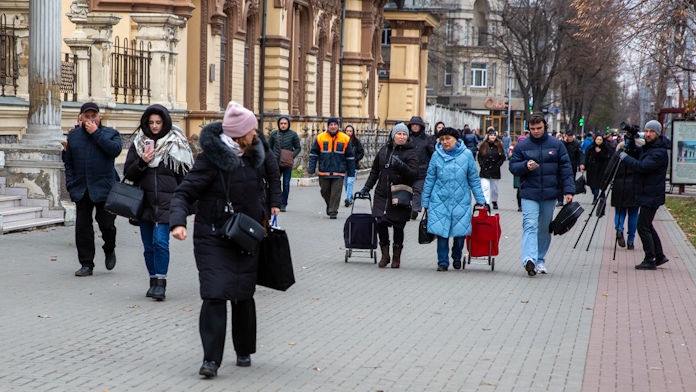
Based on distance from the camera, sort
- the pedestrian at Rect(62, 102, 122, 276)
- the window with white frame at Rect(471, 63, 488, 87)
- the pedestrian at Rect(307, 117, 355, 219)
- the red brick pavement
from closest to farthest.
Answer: the red brick pavement < the pedestrian at Rect(62, 102, 122, 276) < the pedestrian at Rect(307, 117, 355, 219) < the window with white frame at Rect(471, 63, 488, 87)

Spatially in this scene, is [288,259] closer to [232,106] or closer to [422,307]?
[232,106]

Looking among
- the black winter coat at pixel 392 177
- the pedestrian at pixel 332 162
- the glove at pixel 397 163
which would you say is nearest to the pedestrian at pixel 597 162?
the pedestrian at pixel 332 162

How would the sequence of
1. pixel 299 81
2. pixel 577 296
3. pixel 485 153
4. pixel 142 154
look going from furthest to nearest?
pixel 299 81, pixel 485 153, pixel 577 296, pixel 142 154

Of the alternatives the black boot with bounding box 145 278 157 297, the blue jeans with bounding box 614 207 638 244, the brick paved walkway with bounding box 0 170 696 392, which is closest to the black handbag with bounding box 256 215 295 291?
the brick paved walkway with bounding box 0 170 696 392

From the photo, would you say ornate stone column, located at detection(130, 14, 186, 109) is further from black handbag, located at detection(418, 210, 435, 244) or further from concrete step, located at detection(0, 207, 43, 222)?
black handbag, located at detection(418, 210, 435, 244)

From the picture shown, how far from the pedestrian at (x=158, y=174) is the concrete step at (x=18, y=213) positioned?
5.44 meters

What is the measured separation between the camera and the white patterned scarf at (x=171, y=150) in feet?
33.1

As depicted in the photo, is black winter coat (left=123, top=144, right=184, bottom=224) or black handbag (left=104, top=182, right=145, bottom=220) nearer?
black handbag (left=104, top=182, right=145, bottom=220)

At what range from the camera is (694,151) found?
88.0ft

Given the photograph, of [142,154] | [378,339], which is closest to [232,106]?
[378,339]

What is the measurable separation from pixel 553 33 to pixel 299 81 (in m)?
25.1

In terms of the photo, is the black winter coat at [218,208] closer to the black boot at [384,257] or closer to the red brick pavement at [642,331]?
the red brick pavement at [642,331]

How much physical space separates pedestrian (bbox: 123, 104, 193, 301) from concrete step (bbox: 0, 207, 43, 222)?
5.44m

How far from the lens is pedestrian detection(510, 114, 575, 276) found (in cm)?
1248
